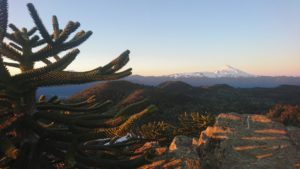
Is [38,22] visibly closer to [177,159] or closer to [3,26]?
[3,26]

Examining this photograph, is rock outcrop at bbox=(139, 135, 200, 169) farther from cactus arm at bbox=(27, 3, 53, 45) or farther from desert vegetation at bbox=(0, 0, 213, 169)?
cactus arm at bbox=(27, 3, 53, 45)

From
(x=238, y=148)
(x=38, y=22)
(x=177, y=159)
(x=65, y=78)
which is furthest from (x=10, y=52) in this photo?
(x=238, y=148)

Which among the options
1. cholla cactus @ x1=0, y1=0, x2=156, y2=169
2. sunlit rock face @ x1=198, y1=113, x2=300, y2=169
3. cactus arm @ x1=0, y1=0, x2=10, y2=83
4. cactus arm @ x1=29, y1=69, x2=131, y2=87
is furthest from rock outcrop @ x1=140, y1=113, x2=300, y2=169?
cactus arm @ x1=0, y1=0, x2=10, y2=83

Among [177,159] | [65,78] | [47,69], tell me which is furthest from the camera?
[177,159]

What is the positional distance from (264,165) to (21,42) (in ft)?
24.2

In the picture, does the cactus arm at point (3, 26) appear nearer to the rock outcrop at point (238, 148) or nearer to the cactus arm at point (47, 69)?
the cactus arm at point (47, 69)

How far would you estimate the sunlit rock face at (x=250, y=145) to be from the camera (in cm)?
932

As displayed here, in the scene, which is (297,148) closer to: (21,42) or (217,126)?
(217,126)

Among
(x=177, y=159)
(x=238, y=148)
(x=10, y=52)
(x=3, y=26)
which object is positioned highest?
(x=3, y=26)

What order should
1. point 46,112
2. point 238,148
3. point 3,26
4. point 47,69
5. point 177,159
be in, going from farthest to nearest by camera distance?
point 238,148, point 177,159, point 46,112, point 47,69, point 3,26

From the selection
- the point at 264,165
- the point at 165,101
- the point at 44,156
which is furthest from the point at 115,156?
the point at 165,101

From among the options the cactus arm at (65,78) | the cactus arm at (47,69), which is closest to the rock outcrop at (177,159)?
the cactus arm at (65,78)

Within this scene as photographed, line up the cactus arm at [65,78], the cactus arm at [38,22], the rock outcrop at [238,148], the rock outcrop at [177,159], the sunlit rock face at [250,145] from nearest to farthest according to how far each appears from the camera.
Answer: the cactus arm at [38,22] → the cactus arm at [65,78] → the rock outcrop at [177,159] → the rock outcrop at [238,148] → the sunlit rock face at [250,145]

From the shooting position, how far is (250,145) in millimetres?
10203
